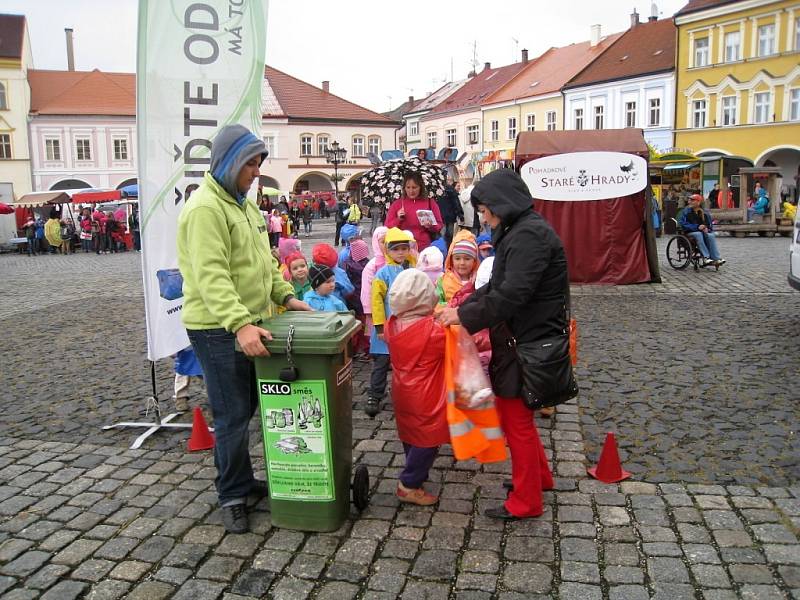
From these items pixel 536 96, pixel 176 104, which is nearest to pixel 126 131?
pixel 536 96

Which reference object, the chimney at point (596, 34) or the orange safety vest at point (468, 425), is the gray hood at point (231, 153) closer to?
the orange safety vest at point (468, 425)

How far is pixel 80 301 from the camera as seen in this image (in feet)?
41.1

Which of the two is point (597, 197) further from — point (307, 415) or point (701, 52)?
point (701, 52)

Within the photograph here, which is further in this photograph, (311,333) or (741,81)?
(741,81)

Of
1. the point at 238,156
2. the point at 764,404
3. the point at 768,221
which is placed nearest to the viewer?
the point at 238,156

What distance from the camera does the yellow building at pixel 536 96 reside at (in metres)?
49.3

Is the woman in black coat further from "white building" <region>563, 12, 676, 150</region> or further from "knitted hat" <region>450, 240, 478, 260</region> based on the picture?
"white building" <region>563, 12, 676, 150</region>

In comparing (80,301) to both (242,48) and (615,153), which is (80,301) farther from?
(615,153)

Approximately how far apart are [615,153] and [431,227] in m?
5.70

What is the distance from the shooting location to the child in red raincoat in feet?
11.8

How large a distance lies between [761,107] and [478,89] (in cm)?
2735

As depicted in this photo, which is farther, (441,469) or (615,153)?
(615,153)

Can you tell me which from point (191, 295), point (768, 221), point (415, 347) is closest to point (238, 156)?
point (191, 295)

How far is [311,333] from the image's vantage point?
335cm
